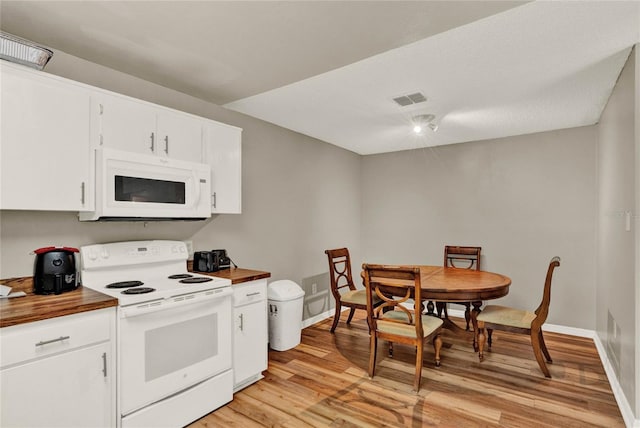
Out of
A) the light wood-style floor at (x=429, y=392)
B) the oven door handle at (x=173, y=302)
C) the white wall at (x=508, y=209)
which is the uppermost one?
the white wall at (x=508, y=209)

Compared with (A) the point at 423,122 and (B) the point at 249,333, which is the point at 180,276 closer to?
(B) the point at 249,333

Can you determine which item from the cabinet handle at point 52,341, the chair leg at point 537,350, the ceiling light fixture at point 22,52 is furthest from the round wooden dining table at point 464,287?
the ceiling light fixture at point 22,52

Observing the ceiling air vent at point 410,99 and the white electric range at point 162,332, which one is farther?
the ceiling air vent at point 410,99

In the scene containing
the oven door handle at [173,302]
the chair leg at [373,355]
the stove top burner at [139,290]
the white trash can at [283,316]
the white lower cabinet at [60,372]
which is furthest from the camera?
the white trash can at [283,316]

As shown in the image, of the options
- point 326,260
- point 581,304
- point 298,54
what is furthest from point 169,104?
point 581,304

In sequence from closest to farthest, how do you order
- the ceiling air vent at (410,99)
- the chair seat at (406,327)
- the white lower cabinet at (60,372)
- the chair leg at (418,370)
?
the white lower cabinet at (60,372) < the chair leg at (418,370) < the chair seat at (406,327) < the ceiling air vent at (410,99)

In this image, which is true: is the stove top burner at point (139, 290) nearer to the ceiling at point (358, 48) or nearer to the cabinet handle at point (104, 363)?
the cabinet handle at point (104, 363)

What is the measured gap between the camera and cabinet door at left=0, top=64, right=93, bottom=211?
6.06ft

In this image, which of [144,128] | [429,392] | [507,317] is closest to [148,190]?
[144,128]

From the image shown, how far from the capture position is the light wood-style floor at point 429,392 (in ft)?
7.64

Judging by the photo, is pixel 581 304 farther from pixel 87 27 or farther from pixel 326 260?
pixel 87 27

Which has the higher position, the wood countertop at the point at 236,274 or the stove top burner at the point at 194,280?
the stove top burner at the point at 194,280

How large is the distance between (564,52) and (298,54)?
1.72 m

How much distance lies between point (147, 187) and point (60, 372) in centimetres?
121
